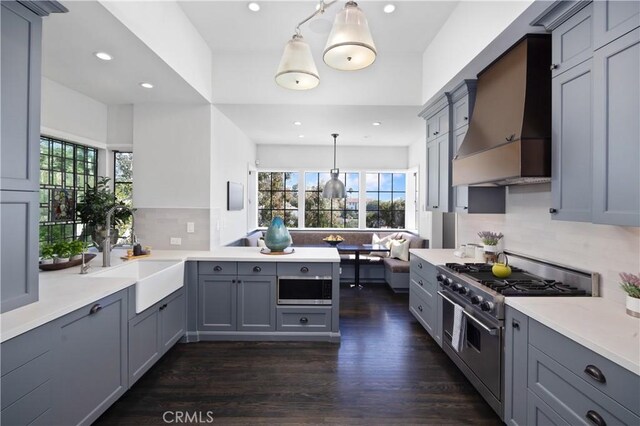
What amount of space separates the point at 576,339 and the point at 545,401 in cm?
47

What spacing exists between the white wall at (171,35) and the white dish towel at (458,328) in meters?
3.25

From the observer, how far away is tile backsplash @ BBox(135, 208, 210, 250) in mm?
3564

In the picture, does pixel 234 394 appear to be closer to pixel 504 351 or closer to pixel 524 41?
pixel 504 351

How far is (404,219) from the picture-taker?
6.45 metres

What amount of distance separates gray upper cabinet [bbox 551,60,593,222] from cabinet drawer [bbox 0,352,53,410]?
2.97 metres

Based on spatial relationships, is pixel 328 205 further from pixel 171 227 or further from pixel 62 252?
pixel 62 252

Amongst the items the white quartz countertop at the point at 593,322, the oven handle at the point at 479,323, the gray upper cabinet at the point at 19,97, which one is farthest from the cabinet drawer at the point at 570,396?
the gray upper cabinet at the point at 19,97

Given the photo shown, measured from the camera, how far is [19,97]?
1.54 metres

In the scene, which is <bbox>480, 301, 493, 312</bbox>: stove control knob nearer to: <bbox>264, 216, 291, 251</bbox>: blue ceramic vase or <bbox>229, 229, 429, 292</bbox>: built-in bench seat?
<bbox>264, 216, 291, 251</bbox>: blue ceramic vase

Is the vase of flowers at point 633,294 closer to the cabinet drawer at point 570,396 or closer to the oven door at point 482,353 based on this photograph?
the cabinet drawer at point 570,396

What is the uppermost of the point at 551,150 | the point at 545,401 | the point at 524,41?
the point at 524,41

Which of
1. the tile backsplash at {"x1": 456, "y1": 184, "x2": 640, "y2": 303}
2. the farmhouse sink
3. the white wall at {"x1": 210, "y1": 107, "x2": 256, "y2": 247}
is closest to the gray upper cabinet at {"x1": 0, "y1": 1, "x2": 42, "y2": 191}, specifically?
the farmhouse sink

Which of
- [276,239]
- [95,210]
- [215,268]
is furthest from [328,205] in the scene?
[95,210]

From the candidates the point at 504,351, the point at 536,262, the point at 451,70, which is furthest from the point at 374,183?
the point at 504,351
